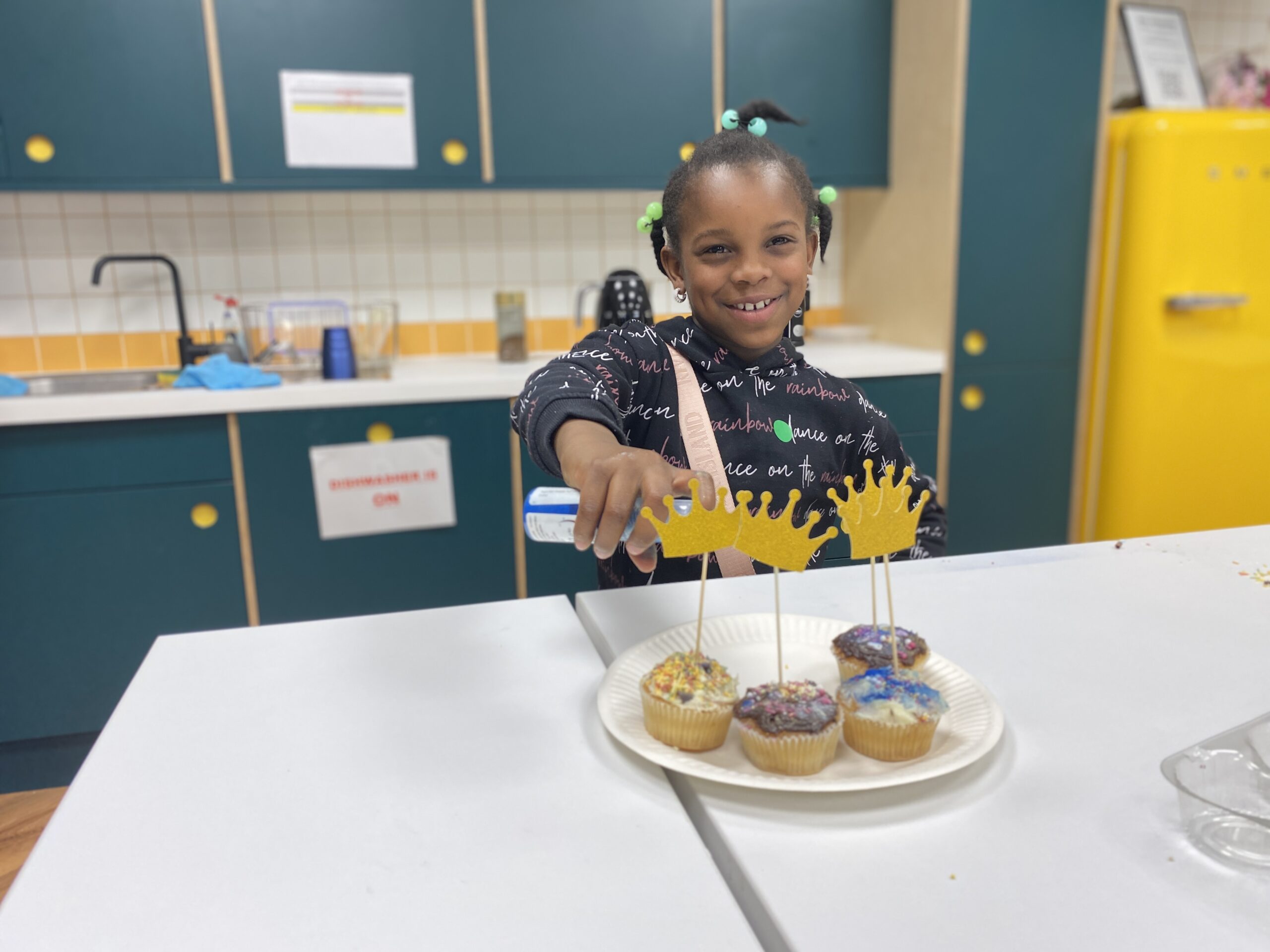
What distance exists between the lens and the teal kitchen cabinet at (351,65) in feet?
7.29

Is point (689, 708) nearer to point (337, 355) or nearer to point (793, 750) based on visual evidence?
point (793, 750)

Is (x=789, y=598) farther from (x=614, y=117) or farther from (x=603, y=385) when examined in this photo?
(x=614, y=117)

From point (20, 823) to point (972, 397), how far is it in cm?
251

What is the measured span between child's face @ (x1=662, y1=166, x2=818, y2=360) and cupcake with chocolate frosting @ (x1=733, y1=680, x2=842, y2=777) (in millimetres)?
580

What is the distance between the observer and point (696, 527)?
0.70m

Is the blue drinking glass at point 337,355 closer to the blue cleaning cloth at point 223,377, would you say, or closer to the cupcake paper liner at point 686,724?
the blue cleaning cloth at point 223,377

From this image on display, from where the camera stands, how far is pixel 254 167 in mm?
2291

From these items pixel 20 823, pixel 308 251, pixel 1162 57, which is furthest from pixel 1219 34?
pixel 20 823

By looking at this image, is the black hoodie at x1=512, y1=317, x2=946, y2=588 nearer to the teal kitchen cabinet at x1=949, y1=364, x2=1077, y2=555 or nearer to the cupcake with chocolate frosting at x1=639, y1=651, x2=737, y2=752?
the cupcake with chocolate frosting at x1=639, y1=651, x2=737, y2=752

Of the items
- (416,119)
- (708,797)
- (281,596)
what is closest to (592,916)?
(708,797)

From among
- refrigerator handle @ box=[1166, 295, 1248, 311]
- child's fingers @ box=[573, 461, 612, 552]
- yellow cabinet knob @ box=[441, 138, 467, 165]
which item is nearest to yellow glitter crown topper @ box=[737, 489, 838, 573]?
child's fingers @ box=[573, 461, 612, 552]

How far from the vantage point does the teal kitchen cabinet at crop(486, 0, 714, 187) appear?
238 cm

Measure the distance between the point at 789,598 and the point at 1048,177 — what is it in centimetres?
202

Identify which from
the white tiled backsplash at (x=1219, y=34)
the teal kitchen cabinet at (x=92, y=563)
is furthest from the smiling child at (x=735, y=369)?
the white tiled backsplash at (x=1219, y=34)
